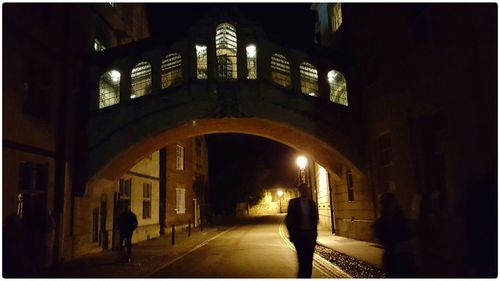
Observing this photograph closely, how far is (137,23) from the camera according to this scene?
22.4m

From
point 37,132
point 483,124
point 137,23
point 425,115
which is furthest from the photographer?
point 137,23

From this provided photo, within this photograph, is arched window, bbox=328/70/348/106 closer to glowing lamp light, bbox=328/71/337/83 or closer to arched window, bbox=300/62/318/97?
glowing lamp light, bbox=328/71/337/83

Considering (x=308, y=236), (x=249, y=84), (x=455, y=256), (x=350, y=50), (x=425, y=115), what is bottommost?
(x=455, y=256)

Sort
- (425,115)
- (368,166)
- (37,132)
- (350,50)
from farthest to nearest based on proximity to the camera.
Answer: (350,50), (368,166), (37,132), (425,115)

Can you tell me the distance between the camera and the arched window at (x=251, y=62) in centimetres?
1598

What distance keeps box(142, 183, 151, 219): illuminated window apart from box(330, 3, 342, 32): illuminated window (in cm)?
1191

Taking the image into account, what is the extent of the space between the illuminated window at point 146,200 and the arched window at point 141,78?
20.7 ft

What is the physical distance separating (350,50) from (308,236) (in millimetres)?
10985

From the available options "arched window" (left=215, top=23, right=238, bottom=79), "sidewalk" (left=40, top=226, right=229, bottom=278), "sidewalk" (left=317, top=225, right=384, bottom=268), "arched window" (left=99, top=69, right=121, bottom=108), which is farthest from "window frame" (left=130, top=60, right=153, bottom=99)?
"sidewalk" (left=317, top=225, right=384, bottom=268)

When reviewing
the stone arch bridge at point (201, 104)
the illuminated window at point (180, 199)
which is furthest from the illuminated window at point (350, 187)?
the illuminated window at point (180, 199)

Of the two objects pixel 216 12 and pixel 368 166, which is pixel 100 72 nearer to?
pixel 216 12

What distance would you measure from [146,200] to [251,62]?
9.33 metres

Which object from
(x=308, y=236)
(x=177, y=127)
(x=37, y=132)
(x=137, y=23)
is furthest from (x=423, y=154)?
(x=137, y=23)

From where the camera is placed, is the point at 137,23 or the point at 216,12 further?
the point at 137,23
